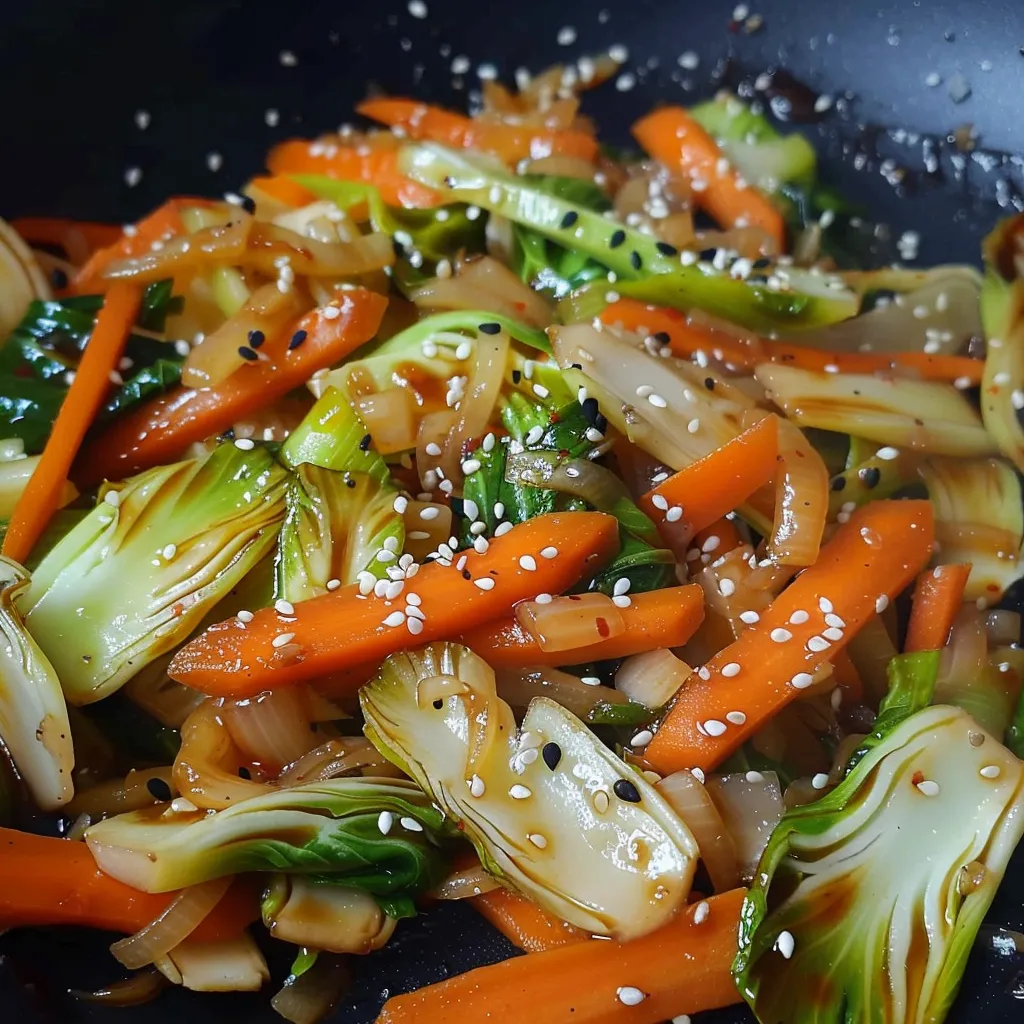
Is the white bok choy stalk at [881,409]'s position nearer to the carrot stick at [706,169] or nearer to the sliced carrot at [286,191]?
the carrot stick at [706,169]

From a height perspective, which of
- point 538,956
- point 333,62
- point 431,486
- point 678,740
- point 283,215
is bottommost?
point 538,956

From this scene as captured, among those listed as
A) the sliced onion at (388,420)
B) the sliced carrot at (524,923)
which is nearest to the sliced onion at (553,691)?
the sliced carrot at (524,923)

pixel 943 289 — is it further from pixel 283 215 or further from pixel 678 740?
pixel 283 215

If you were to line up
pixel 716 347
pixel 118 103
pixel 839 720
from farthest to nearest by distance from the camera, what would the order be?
pixel 118 103 → pixel 716 347 → pixel 839 720

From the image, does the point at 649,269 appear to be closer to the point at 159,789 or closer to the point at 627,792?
the point at 627,792

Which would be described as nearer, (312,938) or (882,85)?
(312,938)

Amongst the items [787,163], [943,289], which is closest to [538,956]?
[943,289]

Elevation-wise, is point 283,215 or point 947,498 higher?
point 283,215
